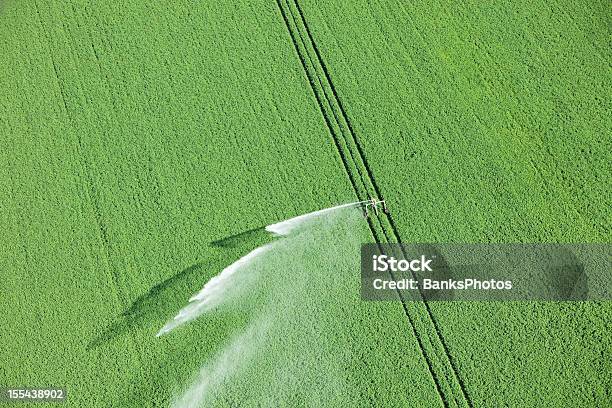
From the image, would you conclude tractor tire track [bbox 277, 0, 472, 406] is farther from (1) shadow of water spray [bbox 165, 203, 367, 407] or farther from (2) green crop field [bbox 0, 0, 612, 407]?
(1) shadow of water spray [bbox 165, 203, 367, 407]

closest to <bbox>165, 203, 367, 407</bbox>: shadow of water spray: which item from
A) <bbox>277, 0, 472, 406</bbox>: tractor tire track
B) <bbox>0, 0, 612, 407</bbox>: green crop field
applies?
<bbox>0, 0, 612, 407</bbox>: green crop field

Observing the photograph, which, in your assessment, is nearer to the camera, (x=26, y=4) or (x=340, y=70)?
(x=340, y=70)

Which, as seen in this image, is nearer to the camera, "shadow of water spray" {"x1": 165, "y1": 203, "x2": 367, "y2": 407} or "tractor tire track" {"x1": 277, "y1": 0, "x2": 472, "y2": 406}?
"tractor tire track" {"x1": 277, "y1": 0, "x2": 472, "y2": 406}

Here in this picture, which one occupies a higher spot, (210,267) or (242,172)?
(242,172)

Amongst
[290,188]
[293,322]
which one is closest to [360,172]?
[290,188]

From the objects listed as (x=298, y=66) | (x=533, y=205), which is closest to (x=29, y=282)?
(x=298, y=66)

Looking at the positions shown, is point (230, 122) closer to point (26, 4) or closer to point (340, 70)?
point (340, 70)
